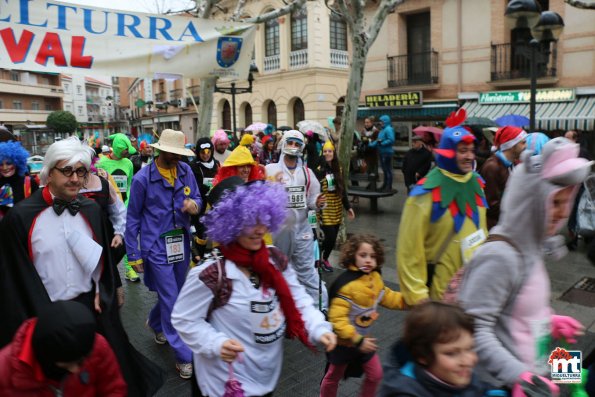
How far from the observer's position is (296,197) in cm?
563

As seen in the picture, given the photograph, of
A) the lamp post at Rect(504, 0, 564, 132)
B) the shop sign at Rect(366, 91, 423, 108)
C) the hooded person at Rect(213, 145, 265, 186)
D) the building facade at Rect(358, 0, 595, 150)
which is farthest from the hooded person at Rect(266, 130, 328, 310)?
the shop sign at Rect(366, 91, 423, 108)

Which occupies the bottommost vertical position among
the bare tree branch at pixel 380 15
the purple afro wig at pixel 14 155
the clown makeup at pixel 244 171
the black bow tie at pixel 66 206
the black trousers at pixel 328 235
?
the black trousers at pixel 328 235

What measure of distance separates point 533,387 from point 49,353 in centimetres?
173

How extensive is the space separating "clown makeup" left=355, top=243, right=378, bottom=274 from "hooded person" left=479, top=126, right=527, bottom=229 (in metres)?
2.31

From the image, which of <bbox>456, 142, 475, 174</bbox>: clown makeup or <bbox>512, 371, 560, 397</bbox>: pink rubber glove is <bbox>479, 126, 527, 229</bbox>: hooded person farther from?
<bbox>512, 371, 560, 397</bbox>: pink rubber glove

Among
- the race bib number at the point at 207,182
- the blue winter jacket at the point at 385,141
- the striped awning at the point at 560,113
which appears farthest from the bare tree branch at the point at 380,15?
the striped awning at the point at 560,113

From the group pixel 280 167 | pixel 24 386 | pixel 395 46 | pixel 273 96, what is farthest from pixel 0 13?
pixel 273 96

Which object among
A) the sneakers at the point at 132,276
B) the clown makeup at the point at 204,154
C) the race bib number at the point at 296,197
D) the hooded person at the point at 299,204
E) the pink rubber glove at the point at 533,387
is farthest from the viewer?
the sneakers at the point at 132,276

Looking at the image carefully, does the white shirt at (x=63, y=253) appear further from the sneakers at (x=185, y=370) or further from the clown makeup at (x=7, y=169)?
the clown makeup at (x=7, y=169)

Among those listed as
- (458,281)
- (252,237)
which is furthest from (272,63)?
(458,281)

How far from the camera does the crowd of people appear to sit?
1.93m

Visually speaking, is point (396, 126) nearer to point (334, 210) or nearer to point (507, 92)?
point (507, 92)

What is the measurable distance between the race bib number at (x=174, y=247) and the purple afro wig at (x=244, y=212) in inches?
77.5

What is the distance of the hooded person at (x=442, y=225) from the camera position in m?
3.08
